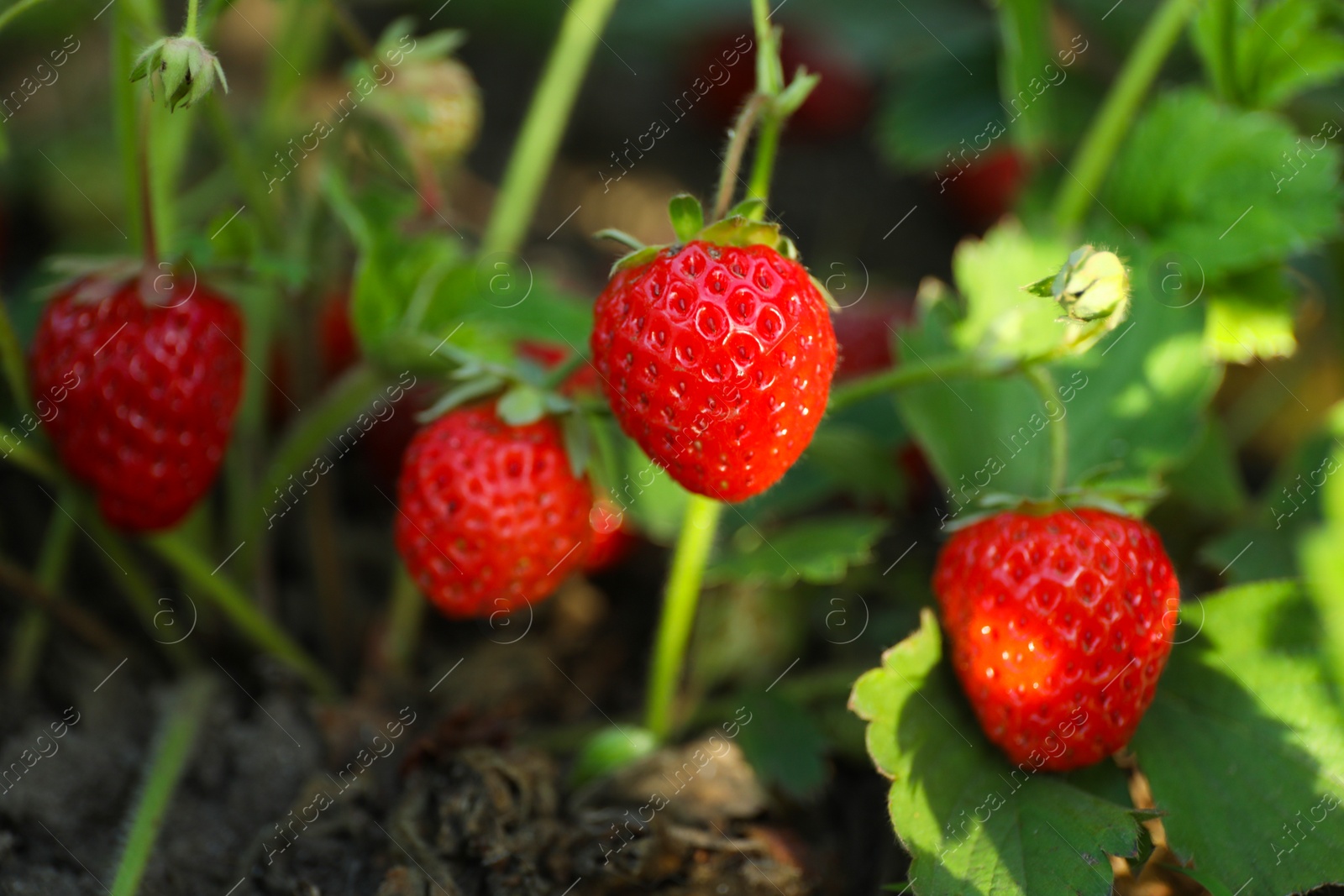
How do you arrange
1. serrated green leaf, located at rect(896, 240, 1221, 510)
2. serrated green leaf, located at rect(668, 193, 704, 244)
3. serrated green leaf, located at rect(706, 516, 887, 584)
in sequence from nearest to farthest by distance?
serrated green leaf, located at rect(668, 193, 704, 244), serrated green leaf, located at rect(706, 516, 887, 584), serrated green leaf, located at rect(896, 240, 1221, 510)

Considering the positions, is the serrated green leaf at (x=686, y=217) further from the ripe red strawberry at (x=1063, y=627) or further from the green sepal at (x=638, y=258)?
the ripe red strawberry at (x=1063, y=627)

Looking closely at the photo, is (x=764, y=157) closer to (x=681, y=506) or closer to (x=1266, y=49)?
(x=681, y=506)

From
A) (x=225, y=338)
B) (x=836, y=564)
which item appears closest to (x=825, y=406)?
(x=836, y=564)

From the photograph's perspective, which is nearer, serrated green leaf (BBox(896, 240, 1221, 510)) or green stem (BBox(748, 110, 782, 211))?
green stem (BBox(748, 110, 782, 211))

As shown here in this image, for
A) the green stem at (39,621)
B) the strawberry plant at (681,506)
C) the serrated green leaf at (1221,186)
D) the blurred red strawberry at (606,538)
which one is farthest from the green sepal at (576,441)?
the serrated green leaf at (1221,186)

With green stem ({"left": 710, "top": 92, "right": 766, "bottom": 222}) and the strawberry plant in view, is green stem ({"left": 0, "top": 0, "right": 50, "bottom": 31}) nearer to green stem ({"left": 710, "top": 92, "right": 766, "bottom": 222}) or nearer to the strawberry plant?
the strawberry plant

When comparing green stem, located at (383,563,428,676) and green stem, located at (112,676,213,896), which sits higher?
green stem, located at (112,676,213,896)

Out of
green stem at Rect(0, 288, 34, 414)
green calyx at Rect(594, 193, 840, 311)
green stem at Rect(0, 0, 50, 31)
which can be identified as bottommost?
green calyx at Rect(594, 193, 840, 311)

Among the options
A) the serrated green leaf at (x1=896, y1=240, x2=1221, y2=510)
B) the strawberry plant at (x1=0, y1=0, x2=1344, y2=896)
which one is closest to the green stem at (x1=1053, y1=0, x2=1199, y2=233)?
the strawberry plant at (x1=0, y1=0, x2=1344, y2=896)
